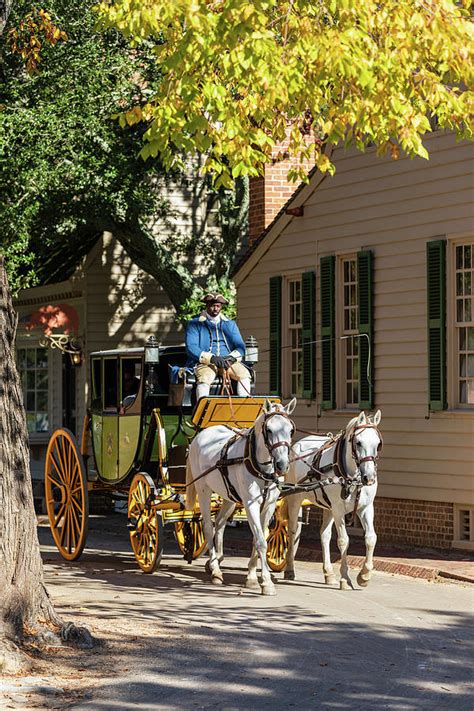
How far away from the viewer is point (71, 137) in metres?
21.0

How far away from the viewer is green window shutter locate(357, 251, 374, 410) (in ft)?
60.6

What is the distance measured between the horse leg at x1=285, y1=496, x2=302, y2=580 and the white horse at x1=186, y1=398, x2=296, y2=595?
628 millimetres

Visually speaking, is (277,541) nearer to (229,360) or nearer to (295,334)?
(229,360)

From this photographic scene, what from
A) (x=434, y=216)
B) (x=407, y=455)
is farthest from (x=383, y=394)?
(x=434, y=216)

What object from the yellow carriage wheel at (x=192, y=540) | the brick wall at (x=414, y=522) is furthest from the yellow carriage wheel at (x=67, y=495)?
the brick wall at (x=414, y=522)

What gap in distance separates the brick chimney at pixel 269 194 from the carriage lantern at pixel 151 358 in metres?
7.18

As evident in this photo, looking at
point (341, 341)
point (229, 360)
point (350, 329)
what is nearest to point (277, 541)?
point (229, 360)

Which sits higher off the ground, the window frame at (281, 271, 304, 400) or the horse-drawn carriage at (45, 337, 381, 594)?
the window frame at (281, 271, 304, 400)

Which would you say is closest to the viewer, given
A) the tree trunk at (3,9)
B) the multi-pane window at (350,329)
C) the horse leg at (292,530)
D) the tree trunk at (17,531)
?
the tree trunk at (17,531)

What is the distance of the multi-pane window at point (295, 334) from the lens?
20.7 meters

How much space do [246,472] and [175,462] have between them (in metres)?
2.22

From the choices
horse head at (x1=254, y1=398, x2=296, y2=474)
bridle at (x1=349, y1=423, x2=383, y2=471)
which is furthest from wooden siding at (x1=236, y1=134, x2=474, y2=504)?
horse head at (x1=254, y1=398, x2=296, y2=474)

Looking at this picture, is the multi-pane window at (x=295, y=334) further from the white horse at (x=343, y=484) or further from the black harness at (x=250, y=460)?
the black harness at (x=250, y=460)

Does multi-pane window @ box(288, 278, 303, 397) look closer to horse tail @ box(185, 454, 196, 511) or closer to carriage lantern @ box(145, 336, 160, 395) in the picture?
carriage lantern @ box(145, 336, 160, 395)
